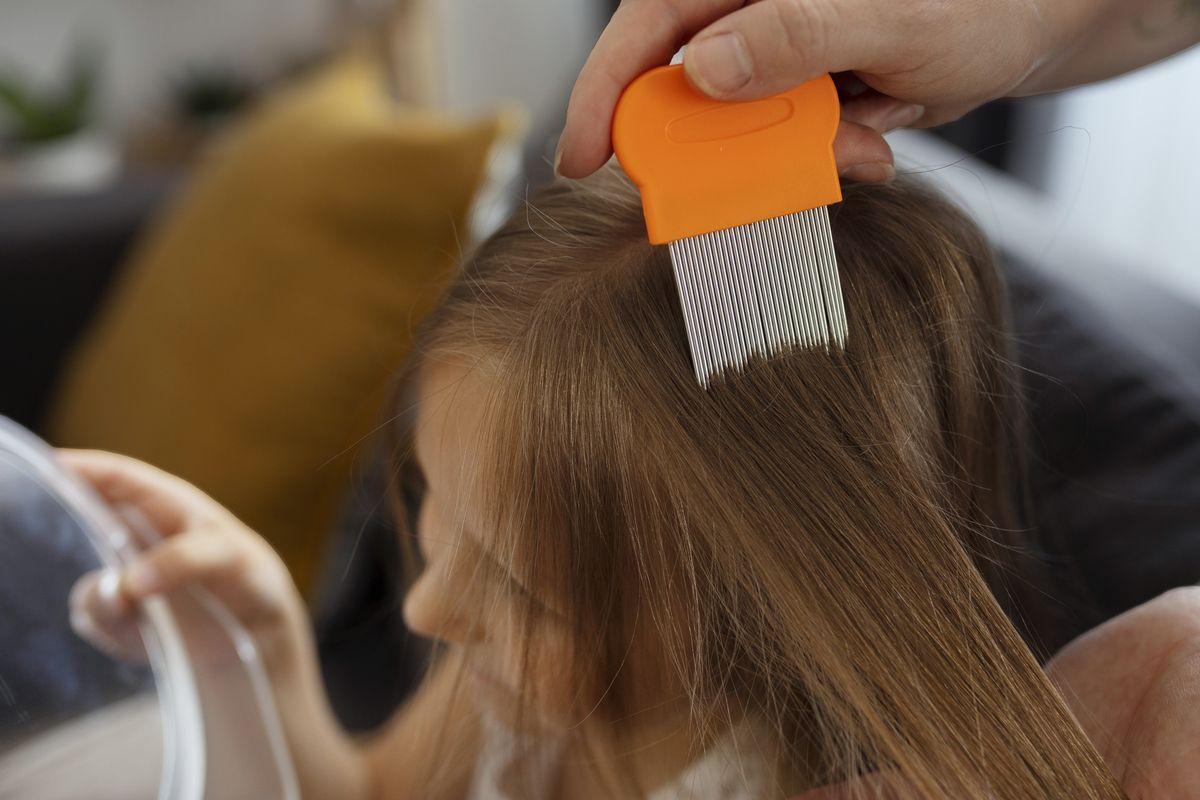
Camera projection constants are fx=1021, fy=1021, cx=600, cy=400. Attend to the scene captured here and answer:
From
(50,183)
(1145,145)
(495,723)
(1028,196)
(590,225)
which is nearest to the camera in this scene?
(590,225)

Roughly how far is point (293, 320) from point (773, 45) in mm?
775

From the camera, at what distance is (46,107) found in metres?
2.29

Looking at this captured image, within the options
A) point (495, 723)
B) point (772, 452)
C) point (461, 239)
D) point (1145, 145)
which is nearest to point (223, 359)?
point (461, 239)

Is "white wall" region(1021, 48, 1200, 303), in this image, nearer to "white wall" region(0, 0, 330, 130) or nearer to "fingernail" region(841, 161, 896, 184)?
"fingernail" region(841, 161, 896, 184)

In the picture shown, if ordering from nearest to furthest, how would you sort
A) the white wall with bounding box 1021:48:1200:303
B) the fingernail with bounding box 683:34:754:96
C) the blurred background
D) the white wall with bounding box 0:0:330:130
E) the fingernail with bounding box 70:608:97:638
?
1. the fingernail with bounding box 683:34:754:96
2. the fingernail with bounding box 70:608:97:638
3. the blurred background
4. the white wall with bounding box 1021:48:1200:303
5. the white wall with bounding box 0:0:330:130

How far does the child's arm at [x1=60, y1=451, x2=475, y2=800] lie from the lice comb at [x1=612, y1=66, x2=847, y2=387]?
36 centimetres

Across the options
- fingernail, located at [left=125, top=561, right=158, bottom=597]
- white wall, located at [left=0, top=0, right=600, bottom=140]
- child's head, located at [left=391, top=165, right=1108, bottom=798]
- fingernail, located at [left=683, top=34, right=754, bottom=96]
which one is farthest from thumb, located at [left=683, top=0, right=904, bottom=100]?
white wall, located at [left=0, top=0, right=600, bottom=140]

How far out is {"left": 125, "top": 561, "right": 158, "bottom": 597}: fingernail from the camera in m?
0.58

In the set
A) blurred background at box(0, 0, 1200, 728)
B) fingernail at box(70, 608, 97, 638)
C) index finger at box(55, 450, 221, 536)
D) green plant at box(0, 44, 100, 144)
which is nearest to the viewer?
fingernail at box(70, 608, 97, 638)

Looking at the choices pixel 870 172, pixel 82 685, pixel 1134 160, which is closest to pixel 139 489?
pixel 82 685

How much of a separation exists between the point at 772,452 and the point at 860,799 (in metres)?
0.18

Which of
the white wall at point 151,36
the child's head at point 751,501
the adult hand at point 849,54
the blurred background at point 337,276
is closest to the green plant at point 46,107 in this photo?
the white wall at point 151,36

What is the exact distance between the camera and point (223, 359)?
3.66ft

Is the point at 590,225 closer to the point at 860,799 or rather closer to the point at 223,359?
the point at 860,799
